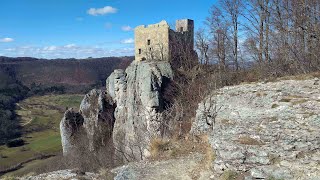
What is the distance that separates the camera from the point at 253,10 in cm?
2905

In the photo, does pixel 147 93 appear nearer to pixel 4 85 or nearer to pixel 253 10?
pixel 253 10

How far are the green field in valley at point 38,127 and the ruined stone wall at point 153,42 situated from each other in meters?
19.5

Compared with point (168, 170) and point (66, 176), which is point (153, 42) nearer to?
point (66, 176)

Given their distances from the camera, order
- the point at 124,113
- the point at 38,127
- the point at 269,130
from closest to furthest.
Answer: the point at 269,130 → the point at 124,113 → the point at 38,127

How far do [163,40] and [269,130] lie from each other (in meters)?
31.3

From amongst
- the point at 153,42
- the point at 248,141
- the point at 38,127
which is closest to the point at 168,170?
the point at 248,141

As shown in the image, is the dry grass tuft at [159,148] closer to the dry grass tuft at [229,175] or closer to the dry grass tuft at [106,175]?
the dry grass tuft at [106,175]

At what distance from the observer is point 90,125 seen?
166 ft

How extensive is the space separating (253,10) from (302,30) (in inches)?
264

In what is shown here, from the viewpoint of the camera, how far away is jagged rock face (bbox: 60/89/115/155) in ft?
159

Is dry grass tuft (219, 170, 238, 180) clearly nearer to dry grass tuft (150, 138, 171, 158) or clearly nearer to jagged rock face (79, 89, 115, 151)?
dry grass tuft (150, 138, 171, 158)

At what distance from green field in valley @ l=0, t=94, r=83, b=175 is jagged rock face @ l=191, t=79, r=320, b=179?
46.0m

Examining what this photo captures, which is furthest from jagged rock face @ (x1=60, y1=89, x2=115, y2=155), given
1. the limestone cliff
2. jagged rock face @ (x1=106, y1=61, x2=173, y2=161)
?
jagged rock face @ (x1=106, y1=61, x2=173, y2=161)

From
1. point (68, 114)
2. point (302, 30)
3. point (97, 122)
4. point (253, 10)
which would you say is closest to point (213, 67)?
point (253, 10)
